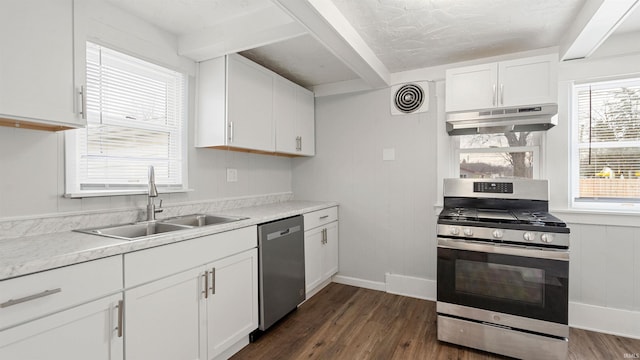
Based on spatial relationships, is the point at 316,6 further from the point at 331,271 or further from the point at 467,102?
the point at 331,271

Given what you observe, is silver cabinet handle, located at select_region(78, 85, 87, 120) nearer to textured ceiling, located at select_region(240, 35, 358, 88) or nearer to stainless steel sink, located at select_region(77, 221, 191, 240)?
stainless steel sink, located at select_region(77, 221, 191, 240)

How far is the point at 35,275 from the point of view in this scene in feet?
3.56

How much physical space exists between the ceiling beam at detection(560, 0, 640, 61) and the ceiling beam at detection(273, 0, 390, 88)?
140cm

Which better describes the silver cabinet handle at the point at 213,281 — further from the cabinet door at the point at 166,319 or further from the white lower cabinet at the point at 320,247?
the white lower cabinet at the point at 320,247

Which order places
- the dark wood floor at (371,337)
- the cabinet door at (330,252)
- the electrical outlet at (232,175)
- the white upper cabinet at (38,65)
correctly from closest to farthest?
the white upper cabinet at (38,65) < the dark wood floor at (371,337) < the electrical outlet at (232,175) < the cabinet door at (330,252)

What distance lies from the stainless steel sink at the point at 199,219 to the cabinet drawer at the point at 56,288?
0.81 metres

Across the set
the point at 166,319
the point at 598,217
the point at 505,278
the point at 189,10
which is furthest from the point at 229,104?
the point at 598,217

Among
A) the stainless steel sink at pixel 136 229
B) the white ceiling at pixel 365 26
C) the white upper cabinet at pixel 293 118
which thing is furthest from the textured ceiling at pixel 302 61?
the stainless steel sink at pixel 136 229

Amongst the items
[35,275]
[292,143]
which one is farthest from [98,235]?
[292,143]

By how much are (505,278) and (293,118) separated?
230cm

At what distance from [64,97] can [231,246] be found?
3.85 feet

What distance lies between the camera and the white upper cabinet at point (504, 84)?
7.39 feet

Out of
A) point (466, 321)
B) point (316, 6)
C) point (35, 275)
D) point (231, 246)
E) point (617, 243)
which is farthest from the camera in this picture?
point (617, 243)

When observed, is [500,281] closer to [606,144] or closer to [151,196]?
[606,144]
